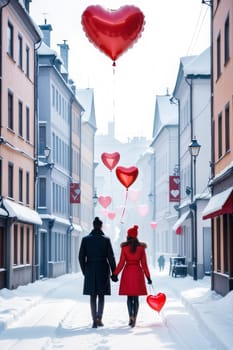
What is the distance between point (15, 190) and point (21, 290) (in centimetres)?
411

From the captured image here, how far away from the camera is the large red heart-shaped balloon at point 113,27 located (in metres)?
17.4

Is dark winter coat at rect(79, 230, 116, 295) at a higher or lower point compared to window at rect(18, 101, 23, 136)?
lower

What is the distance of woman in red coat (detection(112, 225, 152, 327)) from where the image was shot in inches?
601

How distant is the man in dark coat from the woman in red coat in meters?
0.22

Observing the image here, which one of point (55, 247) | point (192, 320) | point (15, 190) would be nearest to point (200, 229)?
point (55, 247)

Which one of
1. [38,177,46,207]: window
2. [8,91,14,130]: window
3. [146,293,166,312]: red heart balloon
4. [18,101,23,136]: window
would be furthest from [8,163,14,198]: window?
[38,177,46,207]: window

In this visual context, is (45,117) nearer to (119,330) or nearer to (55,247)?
(55,247)

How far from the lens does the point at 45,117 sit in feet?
153

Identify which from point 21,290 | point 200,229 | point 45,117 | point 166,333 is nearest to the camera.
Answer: point 166,333

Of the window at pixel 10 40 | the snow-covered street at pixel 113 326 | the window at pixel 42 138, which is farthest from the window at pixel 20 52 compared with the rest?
the window at pixel 42 138

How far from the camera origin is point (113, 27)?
17.4 meters

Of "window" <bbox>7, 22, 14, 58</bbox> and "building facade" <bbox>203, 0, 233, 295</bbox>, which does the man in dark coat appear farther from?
"window" <bbox>7, 22, 14, 58</bbox>

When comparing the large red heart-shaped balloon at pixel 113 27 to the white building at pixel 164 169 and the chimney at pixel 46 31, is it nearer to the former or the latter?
the chimney at pixel 46 31

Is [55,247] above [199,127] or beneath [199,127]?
beneath
